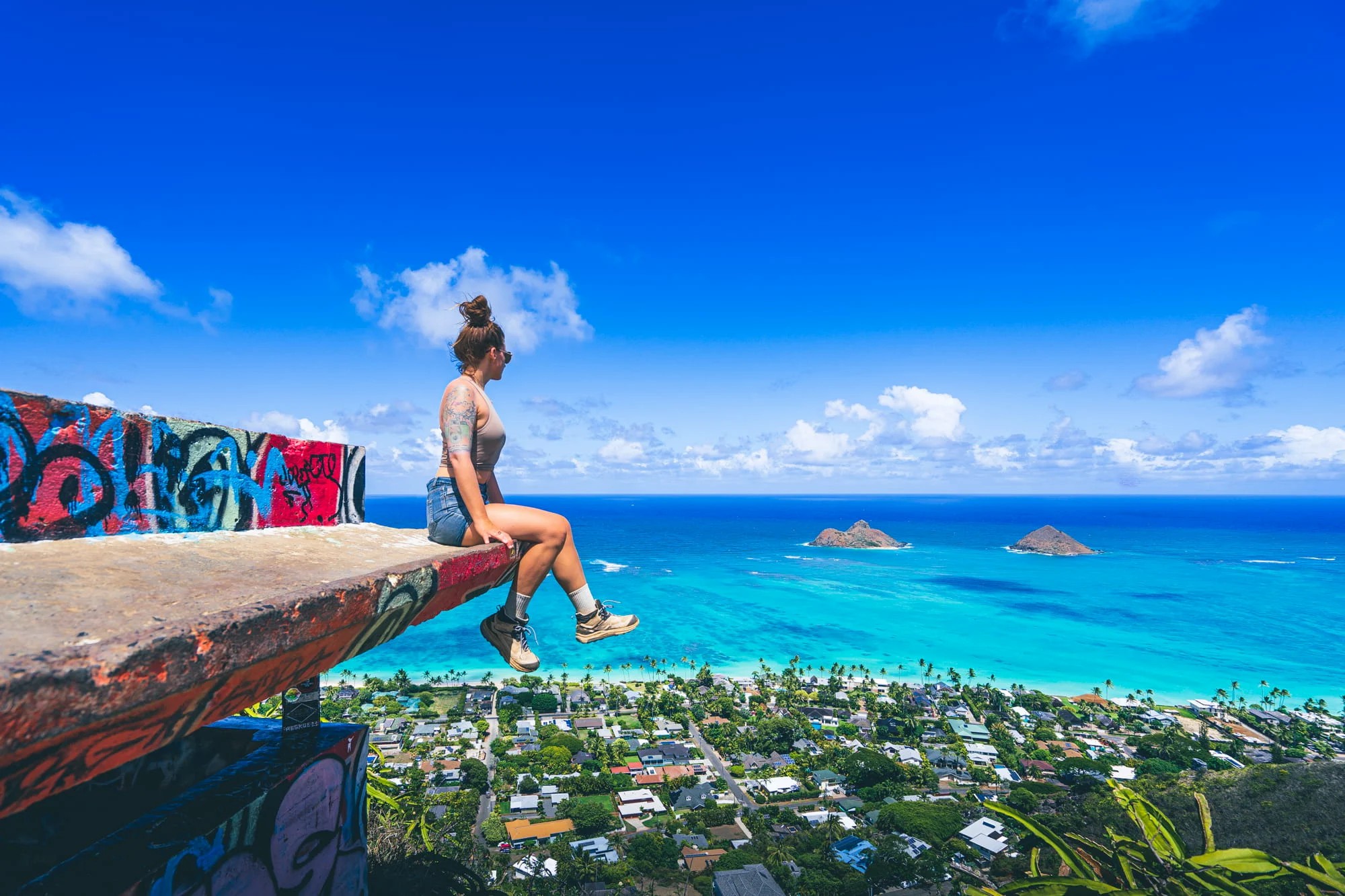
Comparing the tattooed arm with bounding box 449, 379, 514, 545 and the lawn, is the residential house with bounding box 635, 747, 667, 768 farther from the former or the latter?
the tattooed arm with bounding box 449, 379, 514, 545

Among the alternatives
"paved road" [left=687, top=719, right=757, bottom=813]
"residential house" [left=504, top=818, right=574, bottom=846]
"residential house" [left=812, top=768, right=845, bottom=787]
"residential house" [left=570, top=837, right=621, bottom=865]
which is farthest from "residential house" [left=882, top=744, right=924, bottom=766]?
"residential house" [left=504, top=818, right=574, bottom=846]

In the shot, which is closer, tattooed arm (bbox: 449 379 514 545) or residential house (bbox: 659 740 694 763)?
tattooed arm (bbox: 449 379 514 545)

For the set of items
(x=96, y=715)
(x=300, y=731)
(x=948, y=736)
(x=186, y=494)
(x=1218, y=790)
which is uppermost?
(x=186, y=494)

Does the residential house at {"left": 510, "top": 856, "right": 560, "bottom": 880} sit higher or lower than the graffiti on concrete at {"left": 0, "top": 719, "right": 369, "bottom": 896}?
lower

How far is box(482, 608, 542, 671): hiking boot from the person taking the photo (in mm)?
3891

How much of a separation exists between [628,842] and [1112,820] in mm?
20972

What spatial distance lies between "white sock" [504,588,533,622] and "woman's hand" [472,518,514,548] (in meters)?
0.38

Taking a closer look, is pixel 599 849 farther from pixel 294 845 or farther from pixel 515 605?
pixel 515 605

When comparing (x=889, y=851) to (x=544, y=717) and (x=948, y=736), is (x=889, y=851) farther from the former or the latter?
(x=544, y=717)

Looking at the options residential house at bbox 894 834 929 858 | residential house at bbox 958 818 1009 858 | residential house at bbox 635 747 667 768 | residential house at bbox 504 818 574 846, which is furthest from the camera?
residential house at bbox 635 747 667 768

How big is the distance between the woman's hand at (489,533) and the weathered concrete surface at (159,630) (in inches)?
14.1

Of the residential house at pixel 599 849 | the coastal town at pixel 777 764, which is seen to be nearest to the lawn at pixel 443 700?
the coastal town at pixel 777 764

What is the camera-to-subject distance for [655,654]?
52875 millimetres

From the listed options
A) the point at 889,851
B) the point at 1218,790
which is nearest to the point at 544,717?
the point at 889,851
